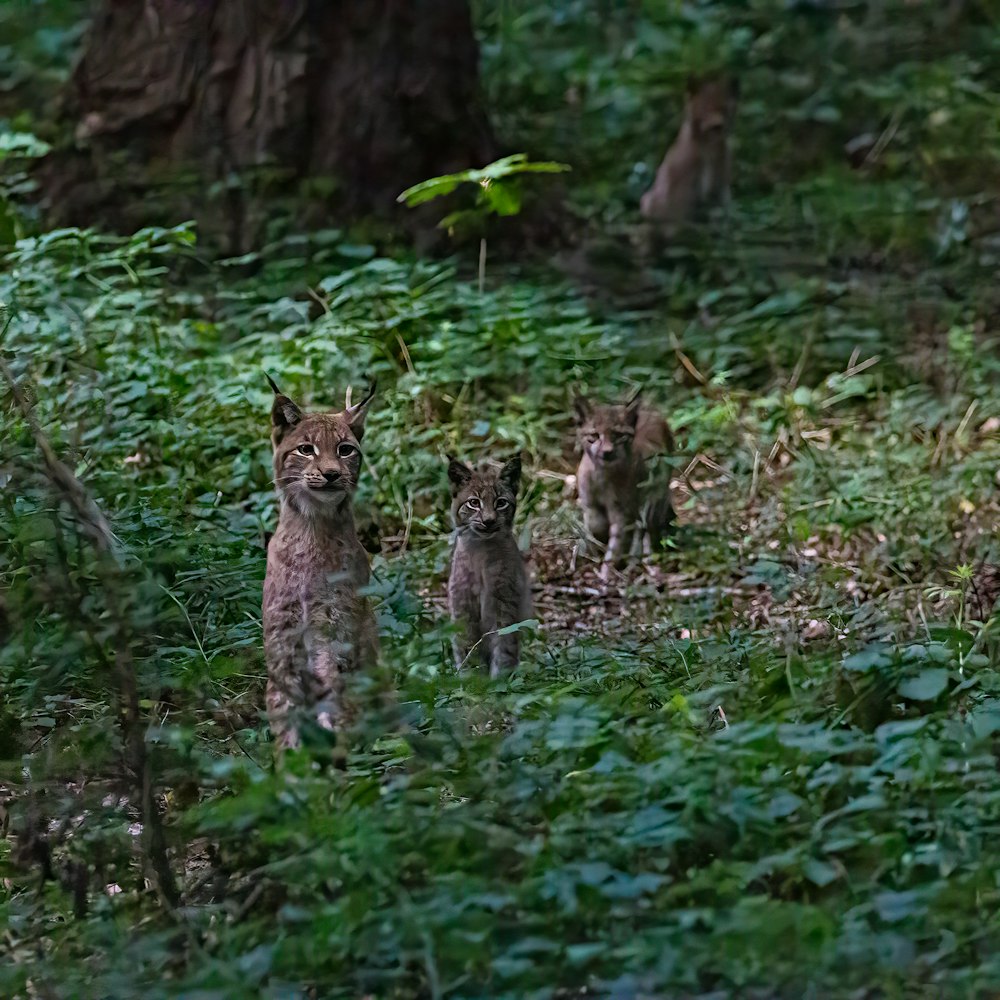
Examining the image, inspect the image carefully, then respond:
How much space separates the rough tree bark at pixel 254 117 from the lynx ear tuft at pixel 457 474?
4.88 m

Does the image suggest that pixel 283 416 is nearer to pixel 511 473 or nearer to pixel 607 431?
pixel 511 473

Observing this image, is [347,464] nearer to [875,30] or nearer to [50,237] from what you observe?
[50,237]

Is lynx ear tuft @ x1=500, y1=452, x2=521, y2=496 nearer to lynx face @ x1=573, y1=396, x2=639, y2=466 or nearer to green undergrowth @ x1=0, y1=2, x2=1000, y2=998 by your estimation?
green undergrowth @ x1=0, y1=2, x2=1000, y2=998

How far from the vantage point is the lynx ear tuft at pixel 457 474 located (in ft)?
24.1

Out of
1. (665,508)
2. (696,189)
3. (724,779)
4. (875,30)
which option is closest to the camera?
(724,779)

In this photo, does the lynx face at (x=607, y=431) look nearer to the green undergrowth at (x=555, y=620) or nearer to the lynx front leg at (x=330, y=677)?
the green undergrowth at (x=555, y=620)

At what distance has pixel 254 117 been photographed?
11961 mm

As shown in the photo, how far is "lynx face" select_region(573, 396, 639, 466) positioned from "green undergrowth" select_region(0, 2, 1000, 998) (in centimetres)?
35

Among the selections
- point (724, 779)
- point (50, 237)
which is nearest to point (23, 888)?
point (724, 779)

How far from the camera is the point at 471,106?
12492mm

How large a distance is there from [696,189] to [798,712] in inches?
372

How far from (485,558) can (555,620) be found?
80cm

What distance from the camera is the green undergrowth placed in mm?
3768

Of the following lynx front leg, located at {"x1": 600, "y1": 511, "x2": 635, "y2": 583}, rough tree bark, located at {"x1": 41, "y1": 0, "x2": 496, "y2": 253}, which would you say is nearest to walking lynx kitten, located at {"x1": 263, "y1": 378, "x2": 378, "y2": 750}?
lynx front leg, located at {"x1": 600, "y1": 511, "x2": 635, "y2": 583}
